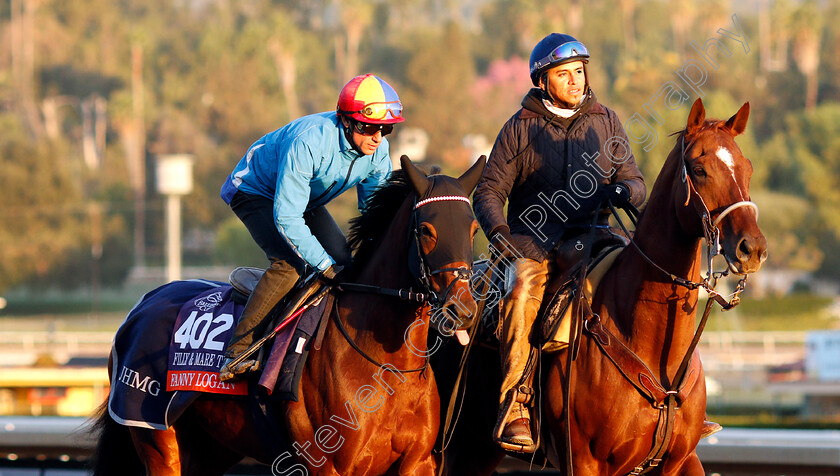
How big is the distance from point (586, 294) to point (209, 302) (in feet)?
6.85

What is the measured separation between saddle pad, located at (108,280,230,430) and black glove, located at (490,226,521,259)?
164 cm

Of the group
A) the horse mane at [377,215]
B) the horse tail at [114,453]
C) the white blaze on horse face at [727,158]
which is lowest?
the horse tail at [114,453]

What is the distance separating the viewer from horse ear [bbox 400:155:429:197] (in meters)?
4.98

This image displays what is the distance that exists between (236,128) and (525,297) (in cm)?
6850

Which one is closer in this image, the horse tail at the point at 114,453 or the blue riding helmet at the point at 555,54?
the blue riding helmet at the point at 555,54

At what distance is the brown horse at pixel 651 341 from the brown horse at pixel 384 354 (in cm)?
72

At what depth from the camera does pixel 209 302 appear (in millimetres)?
6004

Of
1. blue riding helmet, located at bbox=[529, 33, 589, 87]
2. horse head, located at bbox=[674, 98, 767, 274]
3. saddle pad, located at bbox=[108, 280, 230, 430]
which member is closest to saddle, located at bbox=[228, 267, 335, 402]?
saddle pad, located at bbox=[108, 280, 230, 430]

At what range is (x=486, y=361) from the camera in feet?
19.9

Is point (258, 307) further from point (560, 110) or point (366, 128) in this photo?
point (560, 110)

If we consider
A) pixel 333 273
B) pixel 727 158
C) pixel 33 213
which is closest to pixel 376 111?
pixel 333 273

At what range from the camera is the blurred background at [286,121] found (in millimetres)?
33031

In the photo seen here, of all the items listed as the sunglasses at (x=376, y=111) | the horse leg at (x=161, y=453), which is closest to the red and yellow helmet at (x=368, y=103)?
the sunglasses at (x=376, y=111)

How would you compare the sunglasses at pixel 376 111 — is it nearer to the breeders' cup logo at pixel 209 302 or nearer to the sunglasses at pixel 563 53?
the sunglasses at pixel 563 53
